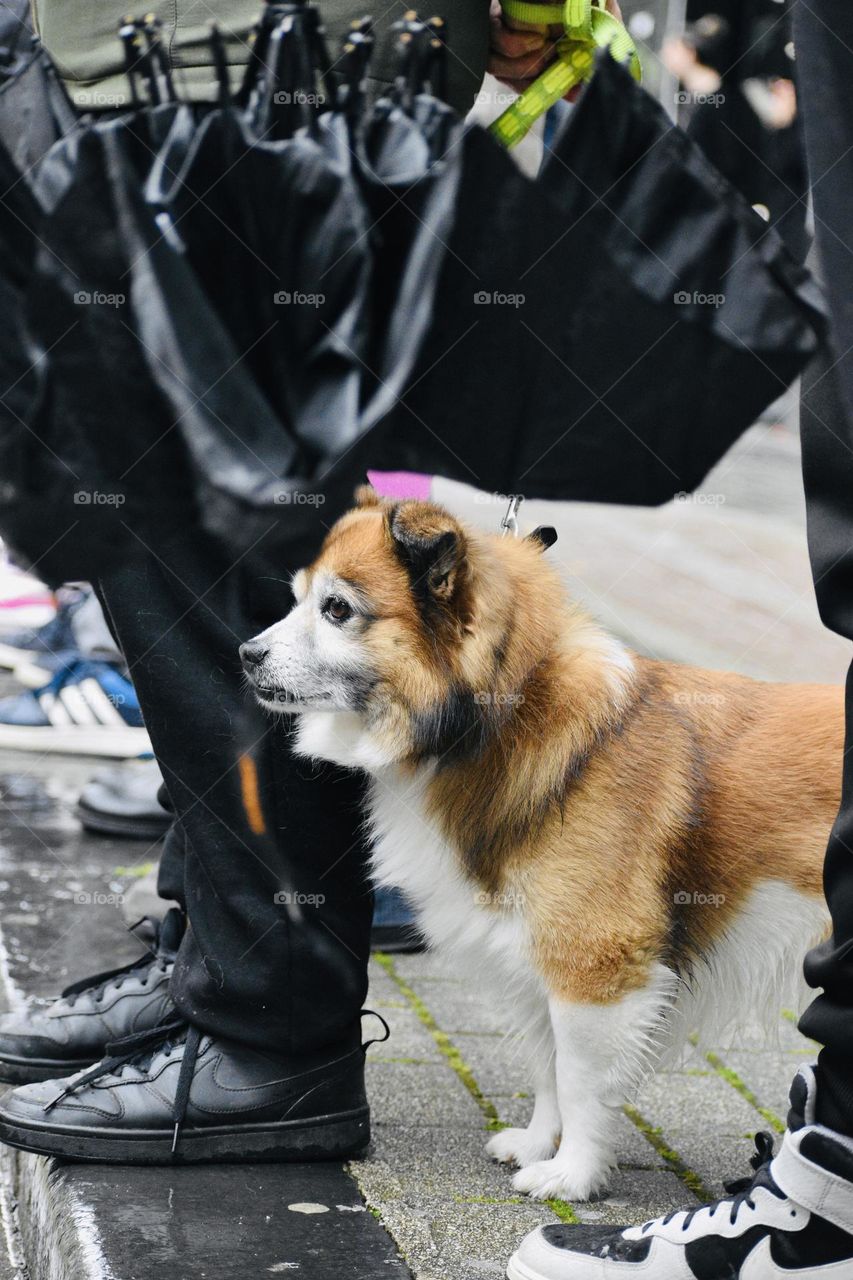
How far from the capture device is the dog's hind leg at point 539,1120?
2.74 meters

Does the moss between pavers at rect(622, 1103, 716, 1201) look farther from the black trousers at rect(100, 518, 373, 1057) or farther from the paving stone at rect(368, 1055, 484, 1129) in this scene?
the black trousers at rect(100, 518, 373, 1057)

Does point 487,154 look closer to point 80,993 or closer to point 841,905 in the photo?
point 841,905

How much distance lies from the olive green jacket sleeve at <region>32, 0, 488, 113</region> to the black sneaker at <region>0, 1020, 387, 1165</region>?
5.48 feet

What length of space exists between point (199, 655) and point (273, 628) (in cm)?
15

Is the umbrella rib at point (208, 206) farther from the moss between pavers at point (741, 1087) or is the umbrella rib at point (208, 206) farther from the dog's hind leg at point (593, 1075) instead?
the moss between pavers at point (741, 1087)

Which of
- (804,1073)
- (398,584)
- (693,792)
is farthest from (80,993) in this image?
(804,1073)

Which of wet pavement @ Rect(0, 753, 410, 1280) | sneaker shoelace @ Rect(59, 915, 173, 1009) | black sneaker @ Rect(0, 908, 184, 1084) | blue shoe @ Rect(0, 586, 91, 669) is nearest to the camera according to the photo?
wet pavement @ Rect(0, 753, 410, 1280)

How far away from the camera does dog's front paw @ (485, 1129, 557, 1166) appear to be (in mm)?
2736

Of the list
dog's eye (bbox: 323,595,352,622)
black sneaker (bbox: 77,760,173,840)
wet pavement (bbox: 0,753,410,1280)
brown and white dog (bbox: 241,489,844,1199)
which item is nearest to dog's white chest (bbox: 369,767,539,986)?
brown and white dog (bbox: 241,489,844,1199)

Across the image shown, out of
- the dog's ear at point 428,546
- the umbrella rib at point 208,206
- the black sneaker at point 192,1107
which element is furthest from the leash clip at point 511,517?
the black sneaker at point 192,1107

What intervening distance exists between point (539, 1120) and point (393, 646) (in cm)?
95

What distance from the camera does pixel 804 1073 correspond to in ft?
6.40

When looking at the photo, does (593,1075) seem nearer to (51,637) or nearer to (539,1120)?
(539,1120)

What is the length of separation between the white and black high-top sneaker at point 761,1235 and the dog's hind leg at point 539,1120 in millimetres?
593
